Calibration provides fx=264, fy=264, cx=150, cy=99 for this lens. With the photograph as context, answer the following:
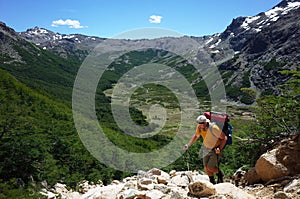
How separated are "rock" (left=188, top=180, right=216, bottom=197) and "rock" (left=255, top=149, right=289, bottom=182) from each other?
192 centimetres

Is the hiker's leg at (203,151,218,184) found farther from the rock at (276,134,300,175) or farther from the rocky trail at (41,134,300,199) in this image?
the rock at (276,134,300,175)

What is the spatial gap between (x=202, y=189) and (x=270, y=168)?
212 centimetres

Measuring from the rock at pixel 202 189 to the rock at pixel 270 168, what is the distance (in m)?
1.92

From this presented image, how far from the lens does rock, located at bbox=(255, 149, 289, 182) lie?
6.42 metres

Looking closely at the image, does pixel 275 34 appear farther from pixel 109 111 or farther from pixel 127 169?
pixel 127 169

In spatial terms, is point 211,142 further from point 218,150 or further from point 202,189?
point 202,189

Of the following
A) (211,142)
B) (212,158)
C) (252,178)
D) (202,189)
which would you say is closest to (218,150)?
Answer: (211,142)

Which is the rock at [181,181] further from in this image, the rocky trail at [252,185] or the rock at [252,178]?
the rock at [252,178]

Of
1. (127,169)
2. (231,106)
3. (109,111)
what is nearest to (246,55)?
(231,106)

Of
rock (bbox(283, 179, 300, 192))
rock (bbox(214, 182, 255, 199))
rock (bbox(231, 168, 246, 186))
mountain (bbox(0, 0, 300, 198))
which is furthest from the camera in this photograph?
mountain (bbox(0, 0, 300, 198))

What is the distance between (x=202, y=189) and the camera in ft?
18.7

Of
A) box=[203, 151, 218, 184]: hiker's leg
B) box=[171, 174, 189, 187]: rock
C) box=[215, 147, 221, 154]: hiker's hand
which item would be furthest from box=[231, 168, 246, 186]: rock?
box=[171, 174, 189, 187]: rock

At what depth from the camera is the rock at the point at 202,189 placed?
18.5ft

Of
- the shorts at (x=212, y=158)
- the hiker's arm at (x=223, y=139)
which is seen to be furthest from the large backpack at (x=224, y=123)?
the shorts at (x=212, y=158)
